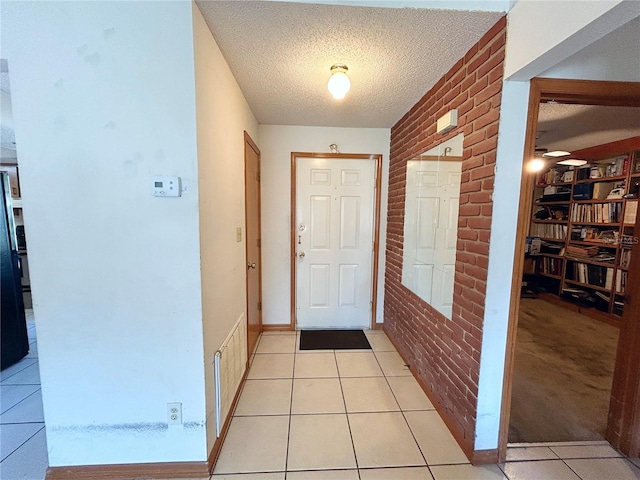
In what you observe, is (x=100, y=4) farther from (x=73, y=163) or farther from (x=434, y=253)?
(x=434, y=253)

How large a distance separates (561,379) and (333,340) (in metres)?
1.97

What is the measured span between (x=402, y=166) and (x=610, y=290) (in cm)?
332

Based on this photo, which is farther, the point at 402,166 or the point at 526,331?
the point at 526,331

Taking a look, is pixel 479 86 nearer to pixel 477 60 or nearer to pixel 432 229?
pixel 477 60

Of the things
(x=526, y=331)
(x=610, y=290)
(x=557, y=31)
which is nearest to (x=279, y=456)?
(x=557, y=31)

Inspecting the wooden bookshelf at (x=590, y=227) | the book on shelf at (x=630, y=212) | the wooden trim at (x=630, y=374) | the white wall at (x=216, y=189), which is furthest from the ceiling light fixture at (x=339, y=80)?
the book on shelf at (x=630, y=212)

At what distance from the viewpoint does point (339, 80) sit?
5.35 ft

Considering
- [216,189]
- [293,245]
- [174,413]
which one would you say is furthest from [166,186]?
[293,245]

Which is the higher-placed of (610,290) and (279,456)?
(610,290)

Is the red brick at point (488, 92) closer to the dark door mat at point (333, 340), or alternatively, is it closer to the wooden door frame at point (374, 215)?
the wooden door frame at point (374, 215)

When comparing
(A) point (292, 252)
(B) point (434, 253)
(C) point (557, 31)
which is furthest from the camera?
(A) point (292, 252)

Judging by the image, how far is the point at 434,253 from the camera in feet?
6.49

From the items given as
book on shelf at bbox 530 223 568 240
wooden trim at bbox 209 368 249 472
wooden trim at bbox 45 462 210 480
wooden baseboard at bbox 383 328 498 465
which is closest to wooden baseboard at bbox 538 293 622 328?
book on shelf at bbox 530 223 568 240

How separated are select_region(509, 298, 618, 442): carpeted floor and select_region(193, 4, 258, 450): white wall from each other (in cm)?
191
